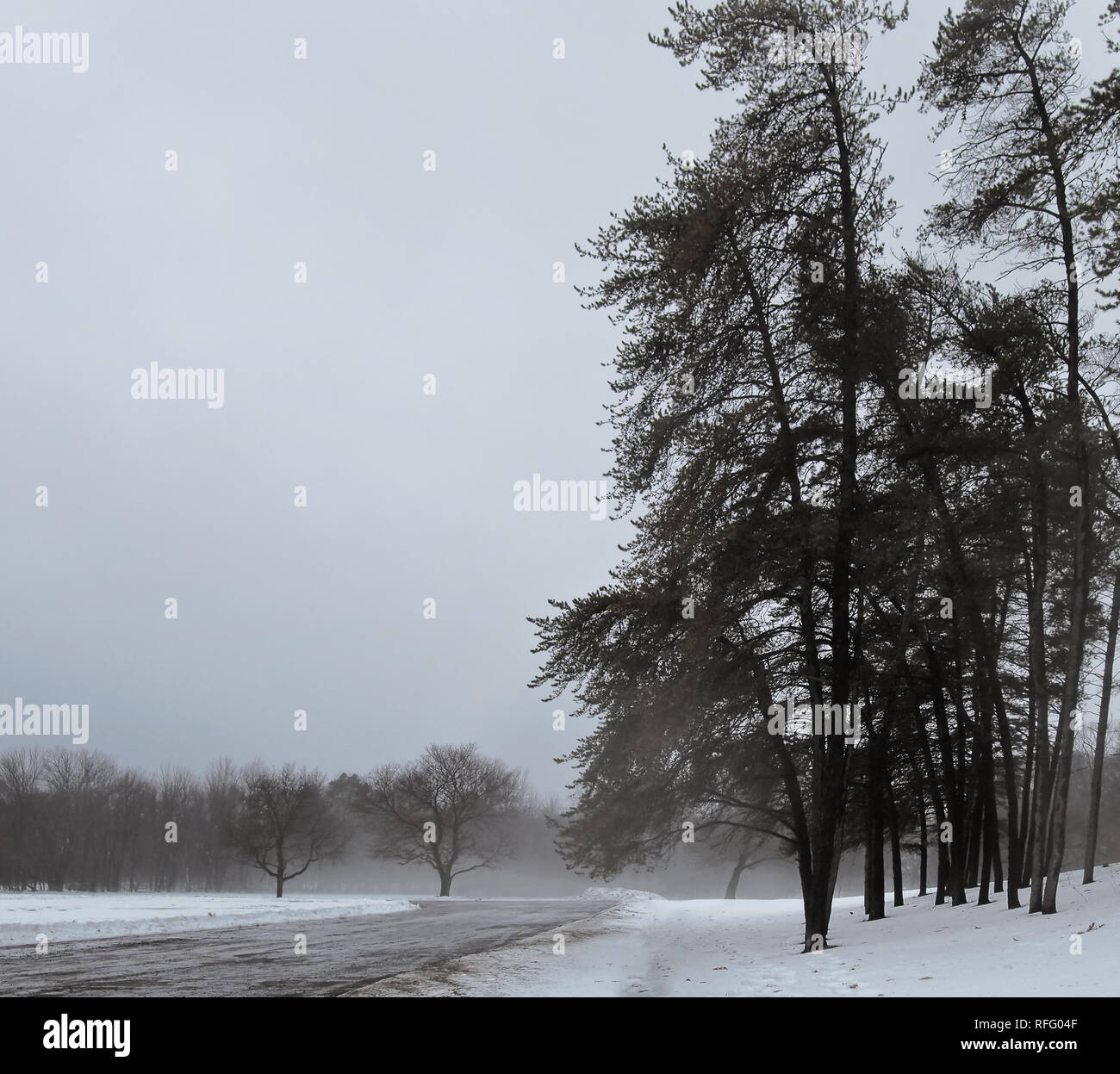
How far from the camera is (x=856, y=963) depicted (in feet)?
41.2

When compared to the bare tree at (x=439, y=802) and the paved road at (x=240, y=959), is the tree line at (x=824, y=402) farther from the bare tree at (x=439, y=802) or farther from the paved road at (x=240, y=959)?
the bare tree at (x=439, y=802)

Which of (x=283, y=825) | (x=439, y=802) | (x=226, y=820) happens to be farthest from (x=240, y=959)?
(x=226, y=820)

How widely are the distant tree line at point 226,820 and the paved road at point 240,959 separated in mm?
30146

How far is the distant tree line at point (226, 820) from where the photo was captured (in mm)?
63000

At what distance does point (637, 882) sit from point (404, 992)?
104 meters

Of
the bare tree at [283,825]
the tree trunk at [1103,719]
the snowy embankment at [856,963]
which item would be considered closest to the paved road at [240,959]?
the snowy embankment at [856,963]

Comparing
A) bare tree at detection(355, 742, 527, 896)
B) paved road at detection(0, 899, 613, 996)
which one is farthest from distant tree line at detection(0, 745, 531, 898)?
paved road at detection(0, 899, 613, 996)

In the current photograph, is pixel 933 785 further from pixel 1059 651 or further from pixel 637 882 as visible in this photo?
pixel 637 882

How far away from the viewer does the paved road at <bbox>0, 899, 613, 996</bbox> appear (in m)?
10.7

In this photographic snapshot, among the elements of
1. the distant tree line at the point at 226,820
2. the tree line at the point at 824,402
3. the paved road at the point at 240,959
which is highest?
the tree line at the point at 824,402

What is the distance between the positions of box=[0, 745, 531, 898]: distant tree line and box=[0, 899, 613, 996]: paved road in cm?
3015

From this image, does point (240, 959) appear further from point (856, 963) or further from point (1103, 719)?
point (1103, 719)

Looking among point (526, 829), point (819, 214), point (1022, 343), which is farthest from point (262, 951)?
point (526, 829)

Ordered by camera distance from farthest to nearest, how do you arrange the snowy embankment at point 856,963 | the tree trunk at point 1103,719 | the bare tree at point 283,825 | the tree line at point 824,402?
the bare tree at point 283,825 → the tree trunk at point 1103,719 → the tree line at point 824,402 → the snowy embankment at point 856,963
